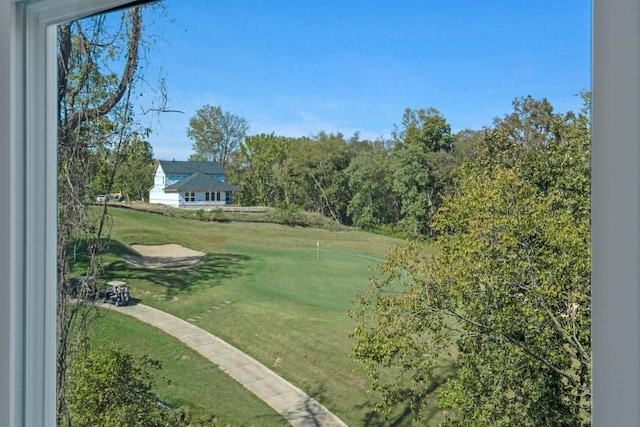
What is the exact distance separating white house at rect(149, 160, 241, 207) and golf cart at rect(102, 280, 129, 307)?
0.21 meters

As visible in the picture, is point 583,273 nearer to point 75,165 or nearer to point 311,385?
point 311,385

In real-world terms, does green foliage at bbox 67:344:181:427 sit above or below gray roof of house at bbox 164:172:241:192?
below

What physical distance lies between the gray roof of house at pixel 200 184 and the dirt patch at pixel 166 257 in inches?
5.3

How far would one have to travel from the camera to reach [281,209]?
1.14 meters

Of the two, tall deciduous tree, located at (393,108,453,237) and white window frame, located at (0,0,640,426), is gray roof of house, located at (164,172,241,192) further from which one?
tall deciduous tree, located at (393,108,453,237)

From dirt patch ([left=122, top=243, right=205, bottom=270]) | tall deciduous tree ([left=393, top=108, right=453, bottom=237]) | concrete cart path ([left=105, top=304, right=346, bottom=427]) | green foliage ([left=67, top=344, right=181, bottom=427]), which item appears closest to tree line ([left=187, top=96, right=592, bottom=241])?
tall deciduous tree ([left=393, top=108, right=453, bottom=237])

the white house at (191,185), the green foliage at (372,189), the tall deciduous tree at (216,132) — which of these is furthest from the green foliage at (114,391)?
the green foliage at (372,189)

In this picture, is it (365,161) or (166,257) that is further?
(166,257)

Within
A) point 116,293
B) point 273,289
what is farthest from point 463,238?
point 116,293

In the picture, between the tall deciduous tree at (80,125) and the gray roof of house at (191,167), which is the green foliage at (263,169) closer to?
the gray roof of house at (191,167)

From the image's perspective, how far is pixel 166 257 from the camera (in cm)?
123

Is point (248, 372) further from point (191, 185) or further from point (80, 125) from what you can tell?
point (80, 125)

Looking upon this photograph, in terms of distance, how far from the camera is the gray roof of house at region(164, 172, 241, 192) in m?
1.24

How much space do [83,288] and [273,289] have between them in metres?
0.51
